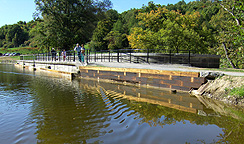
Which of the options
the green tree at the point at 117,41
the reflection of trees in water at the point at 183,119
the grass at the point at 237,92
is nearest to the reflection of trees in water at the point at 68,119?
the reflection of trees in water at the point at 183,119

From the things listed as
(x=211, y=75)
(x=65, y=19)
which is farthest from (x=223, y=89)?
(x=65, y=19)

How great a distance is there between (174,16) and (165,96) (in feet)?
62.5

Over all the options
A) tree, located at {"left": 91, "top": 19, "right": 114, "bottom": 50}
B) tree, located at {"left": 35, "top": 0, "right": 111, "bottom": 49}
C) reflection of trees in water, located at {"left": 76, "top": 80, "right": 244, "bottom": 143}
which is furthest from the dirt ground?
tree, located at {"left": 91, "top": 19, "right": 114, "bottom": 50}

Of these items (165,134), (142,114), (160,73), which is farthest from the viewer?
(160,73)

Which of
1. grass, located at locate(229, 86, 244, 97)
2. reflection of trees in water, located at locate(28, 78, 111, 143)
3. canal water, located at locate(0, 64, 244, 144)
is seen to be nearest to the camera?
canal water, located at locate(0, 64, 244, 144)

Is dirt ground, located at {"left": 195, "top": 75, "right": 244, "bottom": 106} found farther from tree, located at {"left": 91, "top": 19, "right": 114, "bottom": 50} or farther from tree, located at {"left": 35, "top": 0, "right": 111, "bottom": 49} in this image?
tree, located at {"left": 91, "top": 19, "right": 114, "bottom": 50}

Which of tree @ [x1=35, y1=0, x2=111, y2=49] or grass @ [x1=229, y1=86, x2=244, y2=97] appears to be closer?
grass @ [x1=229, y1=86, x2=244, y2=97]

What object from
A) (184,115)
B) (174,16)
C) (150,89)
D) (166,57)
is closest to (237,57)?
(166,57)

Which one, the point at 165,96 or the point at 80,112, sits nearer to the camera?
the point at 80,112

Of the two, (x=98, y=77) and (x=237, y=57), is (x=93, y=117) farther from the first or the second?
(x=237, y=57)

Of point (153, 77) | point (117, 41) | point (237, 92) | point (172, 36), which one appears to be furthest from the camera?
point (117, 41)

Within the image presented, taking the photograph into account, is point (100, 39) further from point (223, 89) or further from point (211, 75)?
point (223, 89)

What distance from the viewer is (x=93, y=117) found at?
5777 mm

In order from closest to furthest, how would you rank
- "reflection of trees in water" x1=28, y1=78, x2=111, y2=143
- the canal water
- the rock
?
the canal water, "reflection of trees in water" x1=28, y1=78, x2=111, y2=143, the rock
